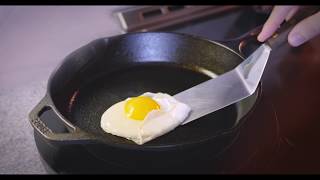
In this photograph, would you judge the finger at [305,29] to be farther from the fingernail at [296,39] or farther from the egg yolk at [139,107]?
the egg yolk at [139,107]

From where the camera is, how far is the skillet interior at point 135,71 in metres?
0.87

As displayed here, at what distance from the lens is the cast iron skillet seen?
30.0 inches

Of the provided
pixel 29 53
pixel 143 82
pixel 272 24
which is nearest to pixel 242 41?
pixel 272 24

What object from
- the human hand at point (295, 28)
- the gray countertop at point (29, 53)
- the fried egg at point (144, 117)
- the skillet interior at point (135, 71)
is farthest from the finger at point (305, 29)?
the gray countertop at point (29, 53)

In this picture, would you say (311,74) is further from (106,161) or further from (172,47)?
(106,161)

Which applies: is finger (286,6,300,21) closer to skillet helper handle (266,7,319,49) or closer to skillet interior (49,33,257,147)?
skillet helper handle (266,7,319,49)

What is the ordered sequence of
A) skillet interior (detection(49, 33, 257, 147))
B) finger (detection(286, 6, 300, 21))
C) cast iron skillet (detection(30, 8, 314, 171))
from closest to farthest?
1. cast iron skillet (detection(30, 8, 314, 171))
2. skillet interior (detection(49, 33, 257, 147))
3. finger (detection(286, 6, 300, 21))

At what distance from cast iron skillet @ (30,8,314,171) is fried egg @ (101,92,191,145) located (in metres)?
0.02

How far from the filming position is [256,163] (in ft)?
2.56

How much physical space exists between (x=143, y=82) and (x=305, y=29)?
0.39 m

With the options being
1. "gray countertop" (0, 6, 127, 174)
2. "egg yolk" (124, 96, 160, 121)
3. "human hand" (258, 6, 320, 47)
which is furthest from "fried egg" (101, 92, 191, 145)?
"human hand" (258, 6, 320, 47)

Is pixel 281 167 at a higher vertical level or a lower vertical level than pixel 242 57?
lower

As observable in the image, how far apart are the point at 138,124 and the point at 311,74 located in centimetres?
53

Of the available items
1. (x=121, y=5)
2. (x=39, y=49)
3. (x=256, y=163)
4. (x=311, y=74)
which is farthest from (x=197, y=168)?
(x=121, y=5)
